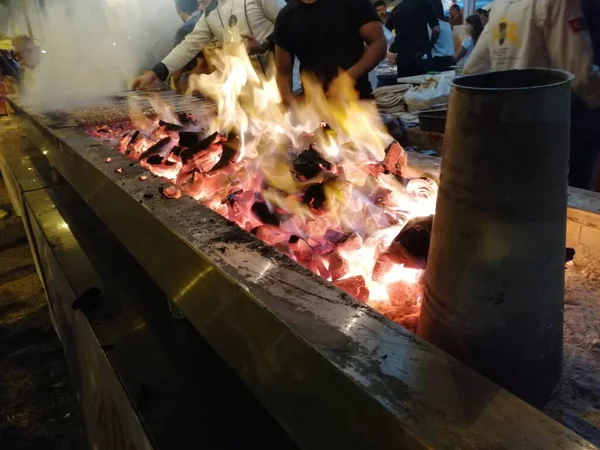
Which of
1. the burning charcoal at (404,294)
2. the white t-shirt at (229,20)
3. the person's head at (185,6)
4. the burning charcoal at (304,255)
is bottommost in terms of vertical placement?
the burning charcoal at (404,294)

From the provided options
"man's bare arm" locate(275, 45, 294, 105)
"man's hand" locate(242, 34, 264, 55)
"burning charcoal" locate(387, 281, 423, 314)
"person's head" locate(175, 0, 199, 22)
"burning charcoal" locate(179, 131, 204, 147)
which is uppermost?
"person's head" locate(175, 0, 199, 22)

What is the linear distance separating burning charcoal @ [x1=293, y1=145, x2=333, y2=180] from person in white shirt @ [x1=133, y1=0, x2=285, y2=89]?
3026 mm

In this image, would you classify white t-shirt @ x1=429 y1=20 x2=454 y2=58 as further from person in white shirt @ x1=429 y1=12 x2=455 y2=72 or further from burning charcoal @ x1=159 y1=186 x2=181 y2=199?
burning charcoal @ x1=159 y1=186 x2=181 y2=199

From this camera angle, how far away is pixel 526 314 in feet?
3.67

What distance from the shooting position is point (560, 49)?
10.2 ft

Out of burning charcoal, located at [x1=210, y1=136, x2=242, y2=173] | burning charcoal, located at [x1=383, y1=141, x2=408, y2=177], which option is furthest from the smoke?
burning charcoal, located at [x1=383, y1=141, x2=408, y2=177]

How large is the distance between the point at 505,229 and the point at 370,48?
309 centimetres

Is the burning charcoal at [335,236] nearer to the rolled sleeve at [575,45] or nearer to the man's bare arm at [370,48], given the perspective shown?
the rolled sleeve at [575,45]

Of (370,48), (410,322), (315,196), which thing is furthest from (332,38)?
Result: (410,322)

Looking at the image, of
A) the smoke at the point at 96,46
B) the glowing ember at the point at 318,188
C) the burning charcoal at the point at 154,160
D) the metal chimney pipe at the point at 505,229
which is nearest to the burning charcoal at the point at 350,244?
the glowing ember at the point at 318,188

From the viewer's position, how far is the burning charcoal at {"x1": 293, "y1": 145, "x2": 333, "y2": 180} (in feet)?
7.23

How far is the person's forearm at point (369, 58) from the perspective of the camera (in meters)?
3.79

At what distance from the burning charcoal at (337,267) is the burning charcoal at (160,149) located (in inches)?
62.2

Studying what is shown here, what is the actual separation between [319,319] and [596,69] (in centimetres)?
291
